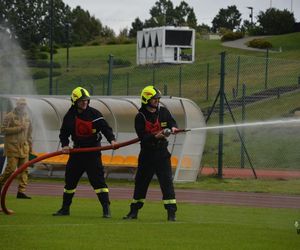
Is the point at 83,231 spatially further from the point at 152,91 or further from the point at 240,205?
the point at 240,205

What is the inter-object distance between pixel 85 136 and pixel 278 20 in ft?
247

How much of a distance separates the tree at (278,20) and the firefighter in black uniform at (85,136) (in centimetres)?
7337

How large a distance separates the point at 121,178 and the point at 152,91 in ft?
39.4

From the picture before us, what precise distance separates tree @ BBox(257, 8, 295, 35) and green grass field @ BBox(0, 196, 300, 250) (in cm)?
7156

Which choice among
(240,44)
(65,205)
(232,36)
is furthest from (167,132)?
(232,36)

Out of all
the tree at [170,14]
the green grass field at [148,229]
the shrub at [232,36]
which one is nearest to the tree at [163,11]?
the tree at [170,14]

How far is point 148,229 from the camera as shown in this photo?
42.4 ft

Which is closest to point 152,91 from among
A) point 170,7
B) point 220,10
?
point 220,10

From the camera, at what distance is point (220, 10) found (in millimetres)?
127062

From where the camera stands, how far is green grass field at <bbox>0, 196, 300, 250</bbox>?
37.2 ft

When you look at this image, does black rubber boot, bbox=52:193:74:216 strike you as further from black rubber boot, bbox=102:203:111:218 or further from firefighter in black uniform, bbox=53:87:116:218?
black rubber boot, bbox=102:203:111:218

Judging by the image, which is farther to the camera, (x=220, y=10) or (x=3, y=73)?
(x=220, y=10)

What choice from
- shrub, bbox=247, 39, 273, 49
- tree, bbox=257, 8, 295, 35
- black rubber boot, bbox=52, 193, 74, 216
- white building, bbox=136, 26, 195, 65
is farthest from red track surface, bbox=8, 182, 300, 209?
tree, bbox=257, 8, 295, 35

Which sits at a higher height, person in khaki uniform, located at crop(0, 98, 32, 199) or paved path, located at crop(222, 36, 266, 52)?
paved path, located at crop(222, 36, 266, 52)
